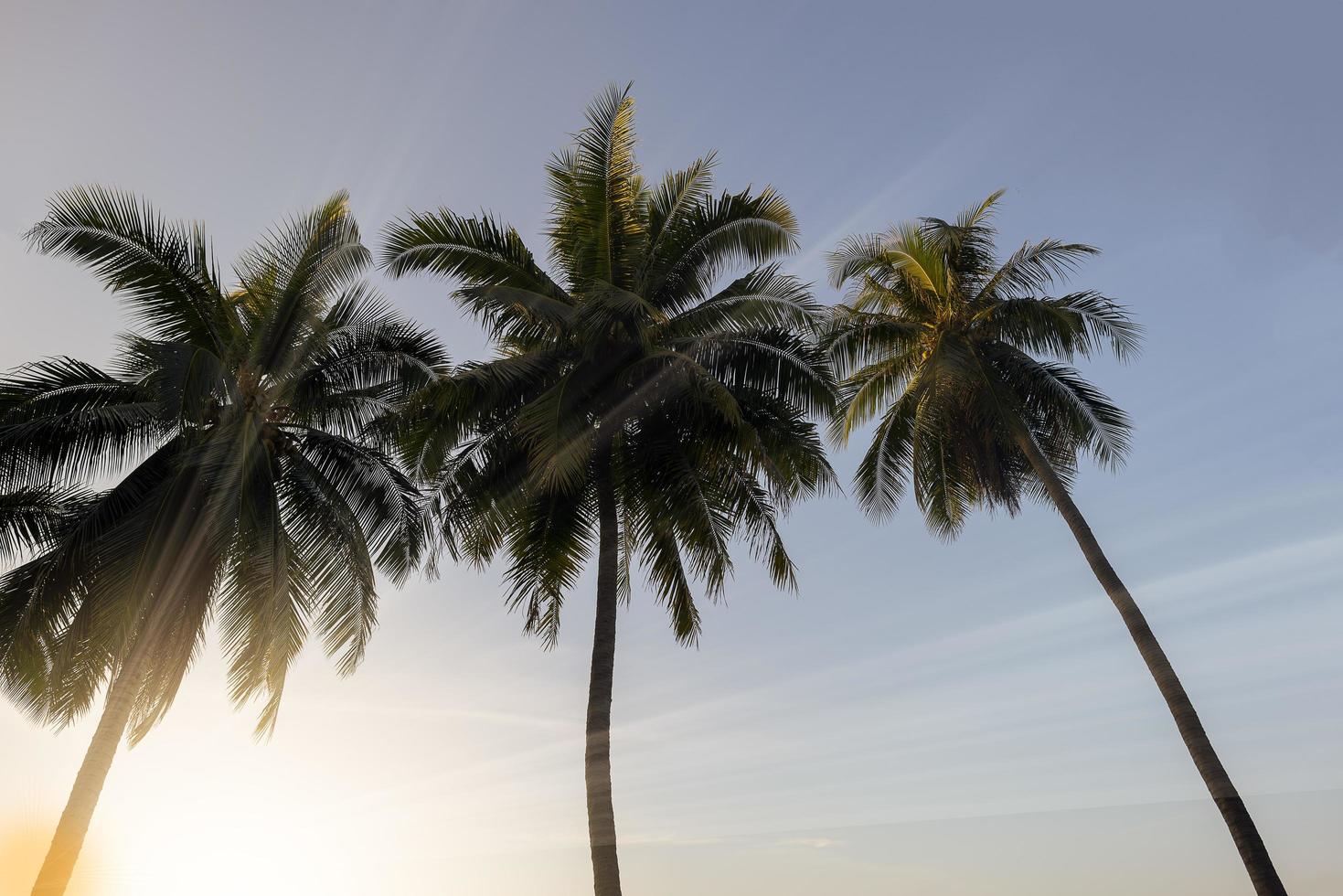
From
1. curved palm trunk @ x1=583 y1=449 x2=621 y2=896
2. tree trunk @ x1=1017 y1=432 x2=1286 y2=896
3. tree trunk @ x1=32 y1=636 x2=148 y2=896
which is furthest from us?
tree trunk @ x1=1017 y1=432 x2=1286 y2=896

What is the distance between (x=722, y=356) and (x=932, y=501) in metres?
8.82

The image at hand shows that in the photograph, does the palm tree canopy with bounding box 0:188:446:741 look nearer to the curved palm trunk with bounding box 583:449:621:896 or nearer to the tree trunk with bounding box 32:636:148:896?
the tree trunk with bounding box 32:636:148:896

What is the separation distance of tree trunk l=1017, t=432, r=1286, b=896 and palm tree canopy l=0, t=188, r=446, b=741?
12933mm

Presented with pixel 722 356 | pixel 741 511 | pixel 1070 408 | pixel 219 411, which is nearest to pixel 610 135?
pixel 722 356

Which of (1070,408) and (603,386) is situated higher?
(1070,408)

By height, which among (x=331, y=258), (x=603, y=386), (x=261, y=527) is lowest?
(x=261, y=527)

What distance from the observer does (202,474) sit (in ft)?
44.9

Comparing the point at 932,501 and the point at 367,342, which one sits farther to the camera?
the point at 932,501

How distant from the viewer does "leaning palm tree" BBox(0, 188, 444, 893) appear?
1351cm

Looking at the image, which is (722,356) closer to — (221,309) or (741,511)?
(741,511)

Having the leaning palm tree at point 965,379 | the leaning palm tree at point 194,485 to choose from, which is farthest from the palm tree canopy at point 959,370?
the leaning palm tree at point 194,485

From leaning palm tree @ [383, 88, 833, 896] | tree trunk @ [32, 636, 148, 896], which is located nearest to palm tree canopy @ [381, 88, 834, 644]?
leaning palm tree @ [383, 88, 833, 896]

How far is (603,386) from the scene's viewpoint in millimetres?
15555

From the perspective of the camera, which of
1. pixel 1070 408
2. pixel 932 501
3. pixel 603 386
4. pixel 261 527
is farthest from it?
pixel 932 501
